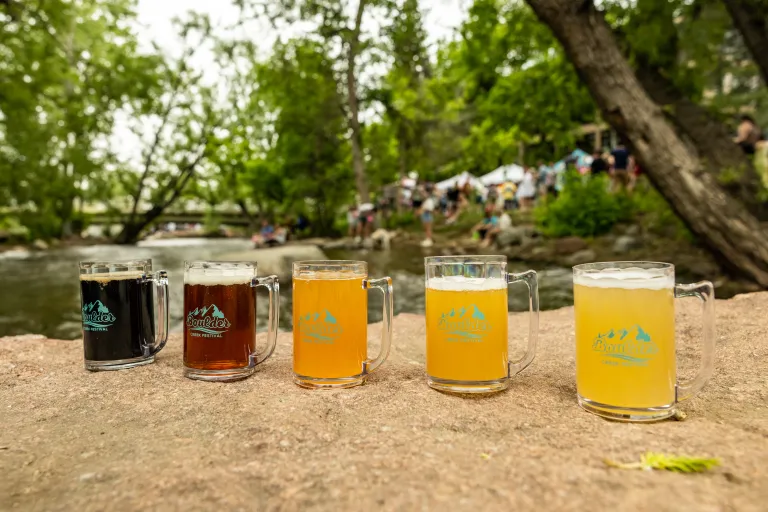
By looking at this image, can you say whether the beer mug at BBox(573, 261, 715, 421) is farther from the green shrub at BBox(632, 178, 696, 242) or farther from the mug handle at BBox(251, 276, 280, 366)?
the green shrub at BBox(632, 178, 696, 242)

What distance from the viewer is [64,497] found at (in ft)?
3.53

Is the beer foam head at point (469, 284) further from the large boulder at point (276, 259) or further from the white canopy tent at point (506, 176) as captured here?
the white canopy tent at point (506, 176)

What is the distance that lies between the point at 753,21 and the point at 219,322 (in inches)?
340

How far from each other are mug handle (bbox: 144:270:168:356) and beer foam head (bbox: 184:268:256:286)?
0.21m

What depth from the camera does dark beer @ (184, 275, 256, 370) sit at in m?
1.83

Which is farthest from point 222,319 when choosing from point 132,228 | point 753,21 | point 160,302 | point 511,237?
point 132,228

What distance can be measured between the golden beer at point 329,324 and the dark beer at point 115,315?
2.25 feet

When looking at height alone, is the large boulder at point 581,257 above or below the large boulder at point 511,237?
below

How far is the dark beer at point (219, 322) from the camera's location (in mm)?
1825

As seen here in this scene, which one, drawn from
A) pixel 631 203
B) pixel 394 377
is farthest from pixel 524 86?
pixel 394 377

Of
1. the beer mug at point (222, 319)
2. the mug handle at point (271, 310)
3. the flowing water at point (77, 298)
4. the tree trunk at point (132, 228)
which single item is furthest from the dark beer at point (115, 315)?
the tree trunk at point (132, 228)

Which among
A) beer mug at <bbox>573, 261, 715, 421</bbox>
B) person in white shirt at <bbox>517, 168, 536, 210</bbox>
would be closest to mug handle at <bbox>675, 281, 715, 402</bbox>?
beer mug at <bbox>573, 261, 715, 421</bbox>

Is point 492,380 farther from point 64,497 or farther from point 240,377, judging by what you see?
point 64,497

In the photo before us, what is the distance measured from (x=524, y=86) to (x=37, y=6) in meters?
9.63
